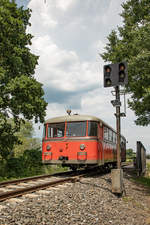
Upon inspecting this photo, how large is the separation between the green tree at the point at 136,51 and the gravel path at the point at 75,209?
18.1 feet

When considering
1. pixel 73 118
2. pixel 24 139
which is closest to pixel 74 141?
pixel 73 118

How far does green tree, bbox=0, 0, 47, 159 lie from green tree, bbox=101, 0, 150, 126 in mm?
5942

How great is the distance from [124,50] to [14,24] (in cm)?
789

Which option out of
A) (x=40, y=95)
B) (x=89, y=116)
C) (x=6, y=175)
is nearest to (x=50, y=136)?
(x=89, y=116)

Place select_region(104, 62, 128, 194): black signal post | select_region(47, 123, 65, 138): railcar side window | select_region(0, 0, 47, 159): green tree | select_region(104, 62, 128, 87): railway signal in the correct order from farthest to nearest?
select_region(0, 0, 47, 159): green tree, select_region(47, 123, 65, 138): railcar side window, select_region(104, 62, 128, 87): railway signal, select_region(104, 62, 128, 194): black signal post

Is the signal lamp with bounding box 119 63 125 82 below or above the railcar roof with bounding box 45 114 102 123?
above

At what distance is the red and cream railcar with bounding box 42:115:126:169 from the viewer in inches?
444

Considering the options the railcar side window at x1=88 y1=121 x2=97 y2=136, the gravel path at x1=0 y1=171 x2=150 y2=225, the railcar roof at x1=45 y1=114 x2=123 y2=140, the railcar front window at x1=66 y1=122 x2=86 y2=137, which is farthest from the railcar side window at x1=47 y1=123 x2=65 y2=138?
the gravel path at x1=0 y1=171 x2=150 y2=225

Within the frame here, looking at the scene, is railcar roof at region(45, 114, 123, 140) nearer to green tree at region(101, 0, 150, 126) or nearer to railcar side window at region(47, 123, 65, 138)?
railcar side window at region(47, 123, 65, 138)

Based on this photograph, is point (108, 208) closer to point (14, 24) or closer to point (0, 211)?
point (0, 211)

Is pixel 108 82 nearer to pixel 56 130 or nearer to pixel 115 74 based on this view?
pixel 115 74

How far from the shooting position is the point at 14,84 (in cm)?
1463

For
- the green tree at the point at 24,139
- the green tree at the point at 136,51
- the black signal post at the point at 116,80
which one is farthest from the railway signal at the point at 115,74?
the green tree at the point at 24,139

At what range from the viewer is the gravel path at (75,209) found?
477cm
